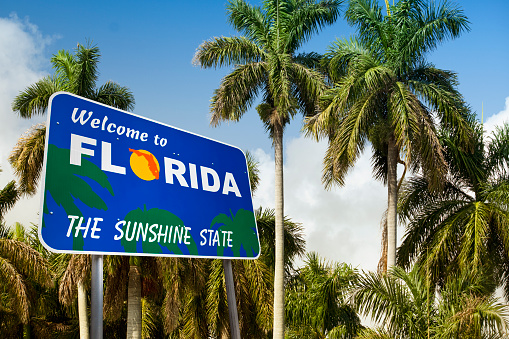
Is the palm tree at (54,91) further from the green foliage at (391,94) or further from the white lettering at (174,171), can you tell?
the white lettering at (174,171)

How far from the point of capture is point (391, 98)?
18.0 meters

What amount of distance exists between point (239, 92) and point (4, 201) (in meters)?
8.97

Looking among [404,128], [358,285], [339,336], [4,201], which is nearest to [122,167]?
[358,285]

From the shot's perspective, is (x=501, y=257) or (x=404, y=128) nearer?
(x=404, y=128)

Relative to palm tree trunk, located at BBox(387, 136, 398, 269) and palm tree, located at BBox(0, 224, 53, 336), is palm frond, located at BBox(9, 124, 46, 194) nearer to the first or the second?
palm tree, located at BBox(0, 224, 53, 336)

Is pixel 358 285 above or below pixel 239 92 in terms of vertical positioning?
below

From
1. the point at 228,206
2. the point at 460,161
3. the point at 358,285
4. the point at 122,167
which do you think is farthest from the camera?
the point at 460,161

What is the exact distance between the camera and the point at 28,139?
1847 centimetres

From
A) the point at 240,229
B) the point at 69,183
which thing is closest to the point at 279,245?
the point at 240,229

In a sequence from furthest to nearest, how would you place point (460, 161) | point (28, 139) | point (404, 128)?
point (460, 161), point (28, 139), point (404, 128)

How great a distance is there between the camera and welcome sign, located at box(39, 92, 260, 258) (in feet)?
15.0

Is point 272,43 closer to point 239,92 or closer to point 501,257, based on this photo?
point 239,92

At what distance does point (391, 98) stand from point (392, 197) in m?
3.15

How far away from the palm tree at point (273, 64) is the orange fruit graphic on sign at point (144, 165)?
1407cm
